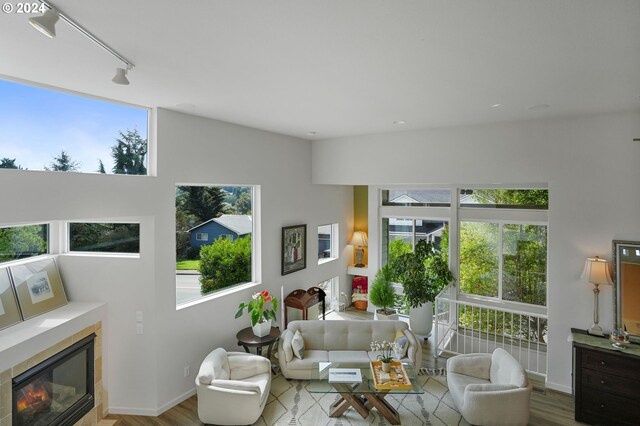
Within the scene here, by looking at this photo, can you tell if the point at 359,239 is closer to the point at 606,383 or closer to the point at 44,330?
the point at 606,383

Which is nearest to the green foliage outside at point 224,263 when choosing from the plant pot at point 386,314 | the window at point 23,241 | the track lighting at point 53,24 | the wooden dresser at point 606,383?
the window at point 23,241

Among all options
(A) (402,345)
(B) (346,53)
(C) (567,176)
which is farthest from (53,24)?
(C) (567,176)

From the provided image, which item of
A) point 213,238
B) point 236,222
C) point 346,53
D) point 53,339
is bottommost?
point 53,339

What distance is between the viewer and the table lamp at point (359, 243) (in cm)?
794

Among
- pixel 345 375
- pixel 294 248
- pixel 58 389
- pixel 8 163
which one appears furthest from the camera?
pixel 294 248

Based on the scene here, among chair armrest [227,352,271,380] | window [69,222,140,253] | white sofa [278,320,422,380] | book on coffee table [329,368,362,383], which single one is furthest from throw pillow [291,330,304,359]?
window [69,222,140,253]

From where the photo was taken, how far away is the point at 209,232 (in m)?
4.93

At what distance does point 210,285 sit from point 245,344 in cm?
90

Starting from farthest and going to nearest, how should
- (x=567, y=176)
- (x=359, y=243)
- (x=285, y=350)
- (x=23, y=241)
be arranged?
(x=359, y=243), (x=285, y=350), (x=567, y=176), (x=23, y=241)

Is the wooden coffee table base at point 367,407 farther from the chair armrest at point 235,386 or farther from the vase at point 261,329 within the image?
the vase at point 261,329

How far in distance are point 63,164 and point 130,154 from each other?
26.5 inches

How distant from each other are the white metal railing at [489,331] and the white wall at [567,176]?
56 cm

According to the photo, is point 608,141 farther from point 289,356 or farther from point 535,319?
point 289,356

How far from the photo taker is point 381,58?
2.61 meters
